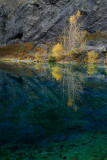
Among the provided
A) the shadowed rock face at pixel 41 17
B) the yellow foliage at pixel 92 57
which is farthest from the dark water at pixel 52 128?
the shadowed rock face at pixel 41 17

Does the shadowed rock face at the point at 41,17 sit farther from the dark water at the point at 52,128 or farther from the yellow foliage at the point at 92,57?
the dark water at the point at 52,128

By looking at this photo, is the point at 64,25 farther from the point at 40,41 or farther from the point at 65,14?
the point at 40,41

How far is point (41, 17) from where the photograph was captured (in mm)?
67688

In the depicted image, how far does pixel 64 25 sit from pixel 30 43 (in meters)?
18.3

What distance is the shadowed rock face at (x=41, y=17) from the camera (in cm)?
6247

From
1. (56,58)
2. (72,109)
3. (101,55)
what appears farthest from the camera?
(56,58)

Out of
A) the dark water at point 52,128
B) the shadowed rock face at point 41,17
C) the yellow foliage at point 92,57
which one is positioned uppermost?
the shadowed rock face at point 41,17

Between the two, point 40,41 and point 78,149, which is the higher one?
point 40,41

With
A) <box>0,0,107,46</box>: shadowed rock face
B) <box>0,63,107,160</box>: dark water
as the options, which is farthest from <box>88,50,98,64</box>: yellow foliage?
<box>0,63,107,160</box>: dark water

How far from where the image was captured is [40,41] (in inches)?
2525

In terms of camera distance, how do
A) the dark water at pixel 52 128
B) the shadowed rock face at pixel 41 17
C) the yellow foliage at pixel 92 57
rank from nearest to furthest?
the dark water at pixel 52 128 → the yellow foliage at pixel 92 57 → the shadowed rock face at pixel 41 17

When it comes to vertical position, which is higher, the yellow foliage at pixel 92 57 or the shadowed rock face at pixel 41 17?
the shadowed rock face at pixel 41 17

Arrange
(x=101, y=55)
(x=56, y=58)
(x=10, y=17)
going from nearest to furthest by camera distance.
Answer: (x=101, y=55), (x=56, y=58), (x=10, y=17)

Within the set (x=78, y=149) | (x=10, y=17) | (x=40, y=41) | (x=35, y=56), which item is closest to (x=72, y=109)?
(x=78, y=149)
